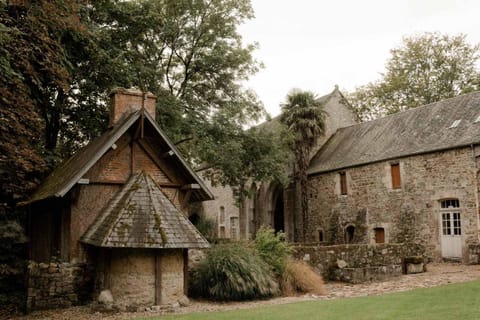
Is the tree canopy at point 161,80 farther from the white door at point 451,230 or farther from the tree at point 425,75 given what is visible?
the tree at point 425,75

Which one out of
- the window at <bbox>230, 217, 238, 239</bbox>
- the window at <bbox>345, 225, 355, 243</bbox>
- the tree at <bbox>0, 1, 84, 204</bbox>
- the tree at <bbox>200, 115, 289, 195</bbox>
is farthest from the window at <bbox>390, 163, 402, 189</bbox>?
the tree at <bbox>0, 1, 84, 204</bbox>

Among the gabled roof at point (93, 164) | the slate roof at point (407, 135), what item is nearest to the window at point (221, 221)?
the slate roof at point (407, 135)

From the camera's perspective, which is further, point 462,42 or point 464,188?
point 462,42

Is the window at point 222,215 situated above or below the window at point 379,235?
above

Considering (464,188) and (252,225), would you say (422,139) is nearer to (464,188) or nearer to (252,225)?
(464,188)

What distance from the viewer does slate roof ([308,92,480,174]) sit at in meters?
20.4

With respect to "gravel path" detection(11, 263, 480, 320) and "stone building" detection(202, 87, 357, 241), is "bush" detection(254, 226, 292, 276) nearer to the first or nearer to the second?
"gravel path" detection(11, 263, 480, 320)

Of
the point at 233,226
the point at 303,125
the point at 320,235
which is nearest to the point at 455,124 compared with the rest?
the point at 303,125

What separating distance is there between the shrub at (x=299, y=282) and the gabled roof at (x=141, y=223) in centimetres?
298

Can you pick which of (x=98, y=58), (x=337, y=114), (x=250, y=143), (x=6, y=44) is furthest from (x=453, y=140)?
(x=6, y=44)

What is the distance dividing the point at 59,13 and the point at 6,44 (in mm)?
1388

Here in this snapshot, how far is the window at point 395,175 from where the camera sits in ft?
72.8

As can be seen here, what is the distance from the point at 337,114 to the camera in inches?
1235

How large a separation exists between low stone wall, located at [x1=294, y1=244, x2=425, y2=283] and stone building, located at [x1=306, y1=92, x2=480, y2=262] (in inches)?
208
